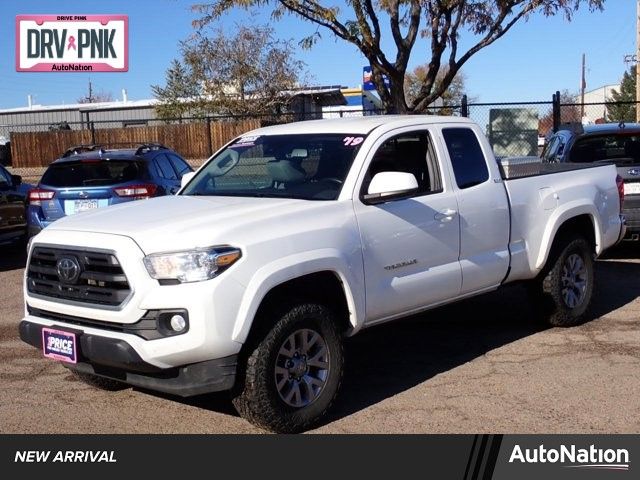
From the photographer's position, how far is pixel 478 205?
6.27 meters

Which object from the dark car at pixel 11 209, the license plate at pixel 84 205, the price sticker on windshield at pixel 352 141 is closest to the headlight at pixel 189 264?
the price sticker on windshield at pixel 352 141

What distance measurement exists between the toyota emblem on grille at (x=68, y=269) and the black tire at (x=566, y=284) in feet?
13.7

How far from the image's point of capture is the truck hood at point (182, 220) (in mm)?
4598

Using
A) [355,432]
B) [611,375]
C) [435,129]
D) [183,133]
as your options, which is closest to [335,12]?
[435,129]

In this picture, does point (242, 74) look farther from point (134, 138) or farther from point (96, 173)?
point (96, 173)

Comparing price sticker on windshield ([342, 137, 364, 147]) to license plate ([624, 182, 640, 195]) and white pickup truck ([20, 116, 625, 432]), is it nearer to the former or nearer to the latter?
white pickup truck ([20, 116, 625, 432])

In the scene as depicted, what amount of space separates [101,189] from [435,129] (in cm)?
506

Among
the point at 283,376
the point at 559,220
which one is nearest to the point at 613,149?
the point at 559,220

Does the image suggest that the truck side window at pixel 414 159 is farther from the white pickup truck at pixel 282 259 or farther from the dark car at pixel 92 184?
the dark car at pixel 92 184

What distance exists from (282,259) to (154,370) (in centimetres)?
97

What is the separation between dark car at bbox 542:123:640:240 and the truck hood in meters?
6.08

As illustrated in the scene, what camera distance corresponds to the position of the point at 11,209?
1169 centimetres

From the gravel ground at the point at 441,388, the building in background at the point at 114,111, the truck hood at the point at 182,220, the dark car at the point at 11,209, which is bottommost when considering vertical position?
the gravel ground at the point at 441,388

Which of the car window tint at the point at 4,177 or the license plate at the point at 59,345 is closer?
the license plate at the point at 59,345
